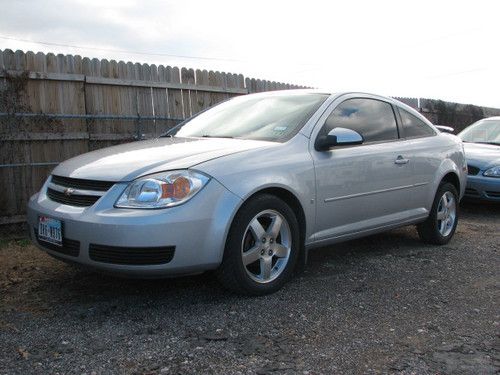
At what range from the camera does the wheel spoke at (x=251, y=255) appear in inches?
150

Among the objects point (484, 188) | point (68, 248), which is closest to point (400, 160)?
point (68, 248)

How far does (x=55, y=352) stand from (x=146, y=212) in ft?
3.13

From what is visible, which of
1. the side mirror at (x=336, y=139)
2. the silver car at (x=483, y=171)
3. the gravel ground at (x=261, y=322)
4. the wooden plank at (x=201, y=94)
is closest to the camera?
the gravel ground at (x=261, y=322)

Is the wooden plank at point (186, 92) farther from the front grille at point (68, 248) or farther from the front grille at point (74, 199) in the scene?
the front grille at point (68, 248)

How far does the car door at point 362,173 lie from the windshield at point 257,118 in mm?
203

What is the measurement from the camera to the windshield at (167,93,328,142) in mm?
4438

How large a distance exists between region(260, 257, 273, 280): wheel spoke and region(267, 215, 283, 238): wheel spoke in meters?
0.18

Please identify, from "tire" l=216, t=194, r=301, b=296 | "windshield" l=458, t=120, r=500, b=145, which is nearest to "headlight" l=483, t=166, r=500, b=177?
"windshield" l=458, t=120, r=500, b=145

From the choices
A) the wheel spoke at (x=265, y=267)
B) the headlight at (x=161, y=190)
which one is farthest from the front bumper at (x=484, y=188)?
the headlight at (x=161, y=190)

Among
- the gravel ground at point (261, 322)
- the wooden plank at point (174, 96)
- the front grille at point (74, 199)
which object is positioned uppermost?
the wooden plank at point (174, 96)

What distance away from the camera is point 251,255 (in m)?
3.84

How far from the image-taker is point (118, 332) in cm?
332

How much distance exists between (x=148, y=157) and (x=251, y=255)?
1001 mm

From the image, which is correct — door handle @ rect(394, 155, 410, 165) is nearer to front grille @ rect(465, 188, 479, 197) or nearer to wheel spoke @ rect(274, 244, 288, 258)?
wheel spoke @ rect(274, 244, 288, 258)
